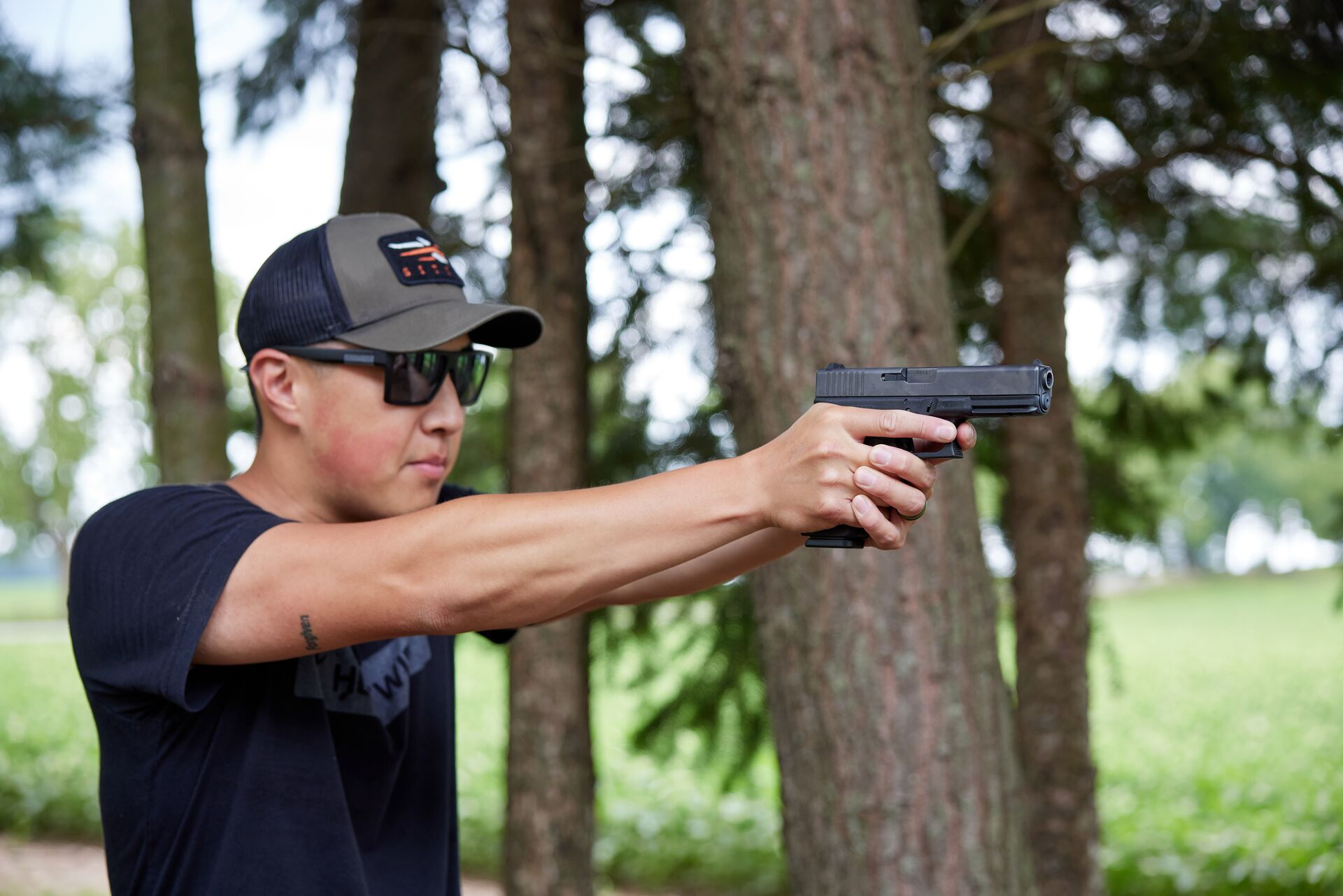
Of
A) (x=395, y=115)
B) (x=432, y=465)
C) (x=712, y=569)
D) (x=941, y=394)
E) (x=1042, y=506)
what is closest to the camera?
(x=941, y=394)

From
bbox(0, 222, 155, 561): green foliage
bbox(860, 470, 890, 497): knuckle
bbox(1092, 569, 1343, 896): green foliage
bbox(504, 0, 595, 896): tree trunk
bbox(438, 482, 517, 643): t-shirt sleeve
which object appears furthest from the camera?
bbox(0, 222, 155, 561): green foliage

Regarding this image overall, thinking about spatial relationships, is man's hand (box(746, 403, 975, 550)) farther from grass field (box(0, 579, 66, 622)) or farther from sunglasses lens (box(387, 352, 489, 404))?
grass field (box(0, 579, 66, 622))

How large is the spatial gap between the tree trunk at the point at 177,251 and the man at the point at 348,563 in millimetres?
1308

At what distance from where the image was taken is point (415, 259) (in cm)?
184

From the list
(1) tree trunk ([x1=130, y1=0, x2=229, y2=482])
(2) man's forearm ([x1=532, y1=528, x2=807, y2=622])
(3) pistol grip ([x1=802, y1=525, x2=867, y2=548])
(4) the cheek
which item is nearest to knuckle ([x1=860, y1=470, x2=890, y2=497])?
(3) pistol grip ([x1=802, y1=525, x2=867, y2=548])

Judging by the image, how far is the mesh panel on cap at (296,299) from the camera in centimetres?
174

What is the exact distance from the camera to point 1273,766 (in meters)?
10.2

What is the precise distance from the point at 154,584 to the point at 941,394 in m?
1.13

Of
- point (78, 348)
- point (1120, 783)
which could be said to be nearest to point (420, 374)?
point (1120, 783)

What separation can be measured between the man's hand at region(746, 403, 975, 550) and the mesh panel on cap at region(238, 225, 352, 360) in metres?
0.78

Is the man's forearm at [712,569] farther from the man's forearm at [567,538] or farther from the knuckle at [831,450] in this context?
the knuckle at [831,450]

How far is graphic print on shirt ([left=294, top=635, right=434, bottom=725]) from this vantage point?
1.73m

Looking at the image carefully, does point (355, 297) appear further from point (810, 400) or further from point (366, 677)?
point (810, 400)

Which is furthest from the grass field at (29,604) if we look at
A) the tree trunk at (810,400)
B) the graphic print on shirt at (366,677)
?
the graphic print on shirt at (366,677)
